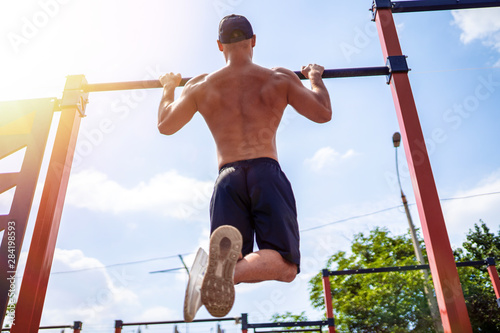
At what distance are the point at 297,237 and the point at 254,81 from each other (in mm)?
950

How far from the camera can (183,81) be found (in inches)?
117

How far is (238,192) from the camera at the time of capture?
205 cm

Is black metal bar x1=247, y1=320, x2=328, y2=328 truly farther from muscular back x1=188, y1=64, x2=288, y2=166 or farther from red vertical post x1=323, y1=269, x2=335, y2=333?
muscular back x1=188, y1=64, x2=288, y2=166

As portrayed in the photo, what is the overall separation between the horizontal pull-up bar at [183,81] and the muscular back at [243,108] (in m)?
0.79

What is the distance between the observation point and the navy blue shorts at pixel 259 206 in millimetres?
1938

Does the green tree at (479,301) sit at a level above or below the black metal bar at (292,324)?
above

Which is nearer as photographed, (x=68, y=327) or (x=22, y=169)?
(x=22, y=169)

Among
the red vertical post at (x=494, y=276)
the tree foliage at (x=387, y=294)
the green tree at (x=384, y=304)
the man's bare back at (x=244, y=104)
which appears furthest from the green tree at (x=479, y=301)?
the man's bare back at (x=244, y=104)

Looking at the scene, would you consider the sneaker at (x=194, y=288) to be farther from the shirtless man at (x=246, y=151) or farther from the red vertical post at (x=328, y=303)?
the red vertical post at (x=328, y=303)

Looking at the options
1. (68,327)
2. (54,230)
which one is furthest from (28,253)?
(68,327)

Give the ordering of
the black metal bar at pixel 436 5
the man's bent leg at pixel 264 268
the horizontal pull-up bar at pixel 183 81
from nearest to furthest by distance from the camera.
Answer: the man's bent leg at pixel 264 268
the horizontal pull-up bar at pixel 183 81
the black metal bar at pixel 436 5

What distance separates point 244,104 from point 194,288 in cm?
105

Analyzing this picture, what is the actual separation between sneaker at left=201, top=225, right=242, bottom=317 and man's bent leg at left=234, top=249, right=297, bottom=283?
12 cm

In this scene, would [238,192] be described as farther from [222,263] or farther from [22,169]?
[22,169]
